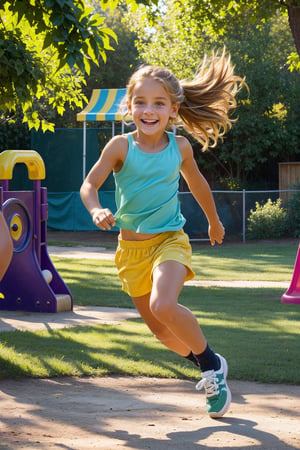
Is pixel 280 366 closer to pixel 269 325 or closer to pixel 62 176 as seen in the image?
pixel 269 325

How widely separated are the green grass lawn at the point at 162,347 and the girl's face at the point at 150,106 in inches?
76.4

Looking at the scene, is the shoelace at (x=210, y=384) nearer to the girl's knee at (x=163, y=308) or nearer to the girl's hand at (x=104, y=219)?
the girl's knee at (x=163, y=308)

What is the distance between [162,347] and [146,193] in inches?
101

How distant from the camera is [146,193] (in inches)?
188

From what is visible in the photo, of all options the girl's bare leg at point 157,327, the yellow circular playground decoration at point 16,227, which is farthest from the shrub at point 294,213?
the girl's bare leg at point 157,327

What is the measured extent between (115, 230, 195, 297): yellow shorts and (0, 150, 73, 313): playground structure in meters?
4.52

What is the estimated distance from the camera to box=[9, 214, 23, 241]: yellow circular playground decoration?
922cm

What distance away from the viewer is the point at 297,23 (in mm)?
13086

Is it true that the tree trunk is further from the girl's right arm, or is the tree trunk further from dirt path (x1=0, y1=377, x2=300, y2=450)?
the girl's right arm

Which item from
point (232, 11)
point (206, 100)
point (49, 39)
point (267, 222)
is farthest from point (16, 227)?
point (267, 222)

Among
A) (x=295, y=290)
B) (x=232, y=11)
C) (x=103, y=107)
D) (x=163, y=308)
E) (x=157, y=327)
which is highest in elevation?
(x=232, y=11)

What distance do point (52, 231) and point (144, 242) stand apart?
20.2 m

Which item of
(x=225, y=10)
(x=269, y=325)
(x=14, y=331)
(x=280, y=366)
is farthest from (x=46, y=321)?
(x=225, y=10)

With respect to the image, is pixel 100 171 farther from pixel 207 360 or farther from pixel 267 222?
pixel 267 222
